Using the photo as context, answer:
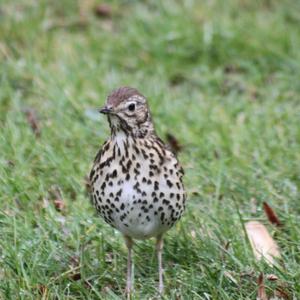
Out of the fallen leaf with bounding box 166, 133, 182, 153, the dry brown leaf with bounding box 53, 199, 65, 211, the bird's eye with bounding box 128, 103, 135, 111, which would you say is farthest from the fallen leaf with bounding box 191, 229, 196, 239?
the fallen leaf with bounding box 166, 133, 182, 153

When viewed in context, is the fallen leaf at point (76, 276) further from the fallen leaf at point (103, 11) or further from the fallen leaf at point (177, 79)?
the fallen leaf at point (103, 11)

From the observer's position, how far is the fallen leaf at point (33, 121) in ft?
24.0

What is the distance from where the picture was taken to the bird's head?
5098 mm

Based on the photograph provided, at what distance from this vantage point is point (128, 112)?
16.9 feet

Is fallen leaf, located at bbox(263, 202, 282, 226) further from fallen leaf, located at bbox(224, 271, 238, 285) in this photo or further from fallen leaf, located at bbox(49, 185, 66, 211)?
fallen leaf, located at bbox(49, 185, 66, 211)

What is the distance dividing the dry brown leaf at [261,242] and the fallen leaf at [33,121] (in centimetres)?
205

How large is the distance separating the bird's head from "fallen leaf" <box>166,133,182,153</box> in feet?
6.18

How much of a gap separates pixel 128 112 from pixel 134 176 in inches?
13.3

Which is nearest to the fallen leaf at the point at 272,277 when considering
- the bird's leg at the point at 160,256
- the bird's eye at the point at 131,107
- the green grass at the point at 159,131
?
the green grass at the point at 159,131

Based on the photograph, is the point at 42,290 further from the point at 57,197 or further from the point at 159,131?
the point at 159,131

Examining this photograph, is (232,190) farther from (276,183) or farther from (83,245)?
(83,245)

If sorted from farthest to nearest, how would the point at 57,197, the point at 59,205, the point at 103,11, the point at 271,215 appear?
the point at 103,11, the point at 57,197, the point at 59,205, the point at 271,215

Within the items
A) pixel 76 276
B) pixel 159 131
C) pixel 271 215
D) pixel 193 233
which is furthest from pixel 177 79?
pixel 76 276

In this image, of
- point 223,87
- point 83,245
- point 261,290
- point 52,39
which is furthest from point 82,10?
point 261,290
